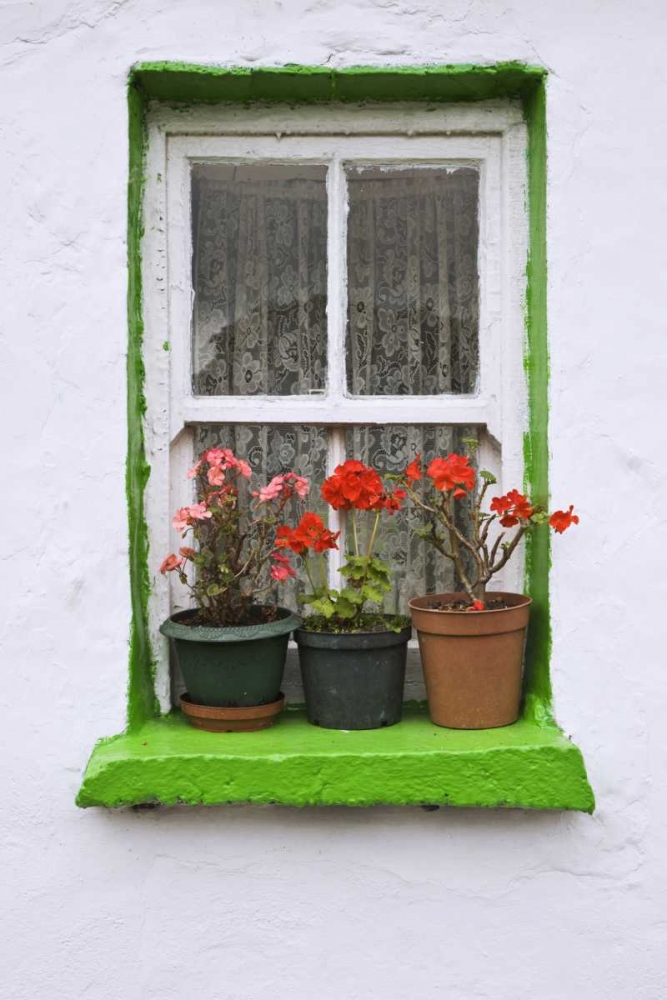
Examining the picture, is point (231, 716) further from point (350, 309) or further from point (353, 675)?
point (350, 309)

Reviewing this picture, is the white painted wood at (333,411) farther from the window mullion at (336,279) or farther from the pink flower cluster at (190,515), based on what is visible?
the pink flower cluster at (190,515)

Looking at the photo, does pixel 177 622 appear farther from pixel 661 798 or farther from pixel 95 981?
pixel 661 798

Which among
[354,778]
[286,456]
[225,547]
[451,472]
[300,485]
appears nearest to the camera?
[354,778]

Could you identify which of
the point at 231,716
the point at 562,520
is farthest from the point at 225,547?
the point at 562,520

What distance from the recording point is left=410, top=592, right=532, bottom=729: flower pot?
2.07 m

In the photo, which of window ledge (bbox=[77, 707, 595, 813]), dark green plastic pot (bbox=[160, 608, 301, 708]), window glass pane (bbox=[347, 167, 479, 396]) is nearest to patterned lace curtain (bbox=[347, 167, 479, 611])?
window glass pane (bbox=[347, 167, 479, 396])

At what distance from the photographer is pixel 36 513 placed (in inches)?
82.7

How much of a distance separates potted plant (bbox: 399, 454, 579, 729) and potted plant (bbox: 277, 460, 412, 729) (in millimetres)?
71

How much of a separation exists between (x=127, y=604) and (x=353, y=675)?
19.5 inches

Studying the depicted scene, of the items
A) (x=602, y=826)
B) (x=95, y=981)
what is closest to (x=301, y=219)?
(x=602, y=826)

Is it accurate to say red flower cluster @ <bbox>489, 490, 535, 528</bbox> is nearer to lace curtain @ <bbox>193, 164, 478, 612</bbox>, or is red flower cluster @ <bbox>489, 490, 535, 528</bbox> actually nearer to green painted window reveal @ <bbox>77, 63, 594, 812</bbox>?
green painted window reveal @ <bbox>77, 63, 594, 812</bbox>

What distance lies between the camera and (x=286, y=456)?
2387mm

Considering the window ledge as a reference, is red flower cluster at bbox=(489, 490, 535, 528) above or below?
above

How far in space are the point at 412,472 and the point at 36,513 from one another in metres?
0.79
